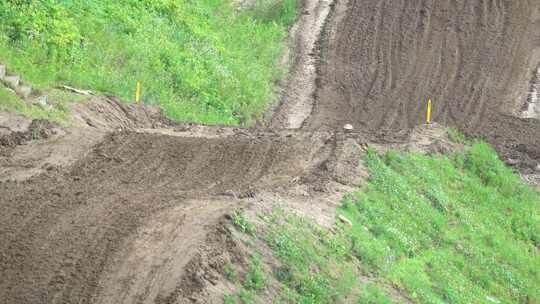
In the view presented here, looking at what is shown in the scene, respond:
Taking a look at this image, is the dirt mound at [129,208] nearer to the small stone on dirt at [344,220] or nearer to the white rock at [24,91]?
the small stone on dirt at [344,220]

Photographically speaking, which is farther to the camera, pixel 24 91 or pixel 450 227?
pixel 24 91

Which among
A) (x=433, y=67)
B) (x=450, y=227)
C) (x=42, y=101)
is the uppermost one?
(x=433, y=67)

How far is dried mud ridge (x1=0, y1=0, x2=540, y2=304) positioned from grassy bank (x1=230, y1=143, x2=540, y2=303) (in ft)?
1.88

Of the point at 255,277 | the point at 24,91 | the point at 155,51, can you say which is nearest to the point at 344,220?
the point at 255,277

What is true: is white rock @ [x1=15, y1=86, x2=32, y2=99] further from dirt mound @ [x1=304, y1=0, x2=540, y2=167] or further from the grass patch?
dirt mound @ [x1=304, y1=0, x2=540, y2=167]

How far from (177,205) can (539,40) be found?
25.1m

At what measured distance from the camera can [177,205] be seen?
1275cm

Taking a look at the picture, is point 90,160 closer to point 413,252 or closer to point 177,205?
point 177,205

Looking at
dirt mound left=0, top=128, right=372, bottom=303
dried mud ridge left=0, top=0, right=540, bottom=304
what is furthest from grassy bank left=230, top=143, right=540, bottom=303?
dirt mound left=0, top=128, right=372, bottom=303

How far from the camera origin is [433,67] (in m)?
32.2

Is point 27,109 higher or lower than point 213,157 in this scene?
lower

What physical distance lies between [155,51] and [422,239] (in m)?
11.5

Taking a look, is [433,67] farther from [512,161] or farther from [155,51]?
[155,51]

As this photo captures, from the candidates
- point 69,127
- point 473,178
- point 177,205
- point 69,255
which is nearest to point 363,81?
point 473,178
